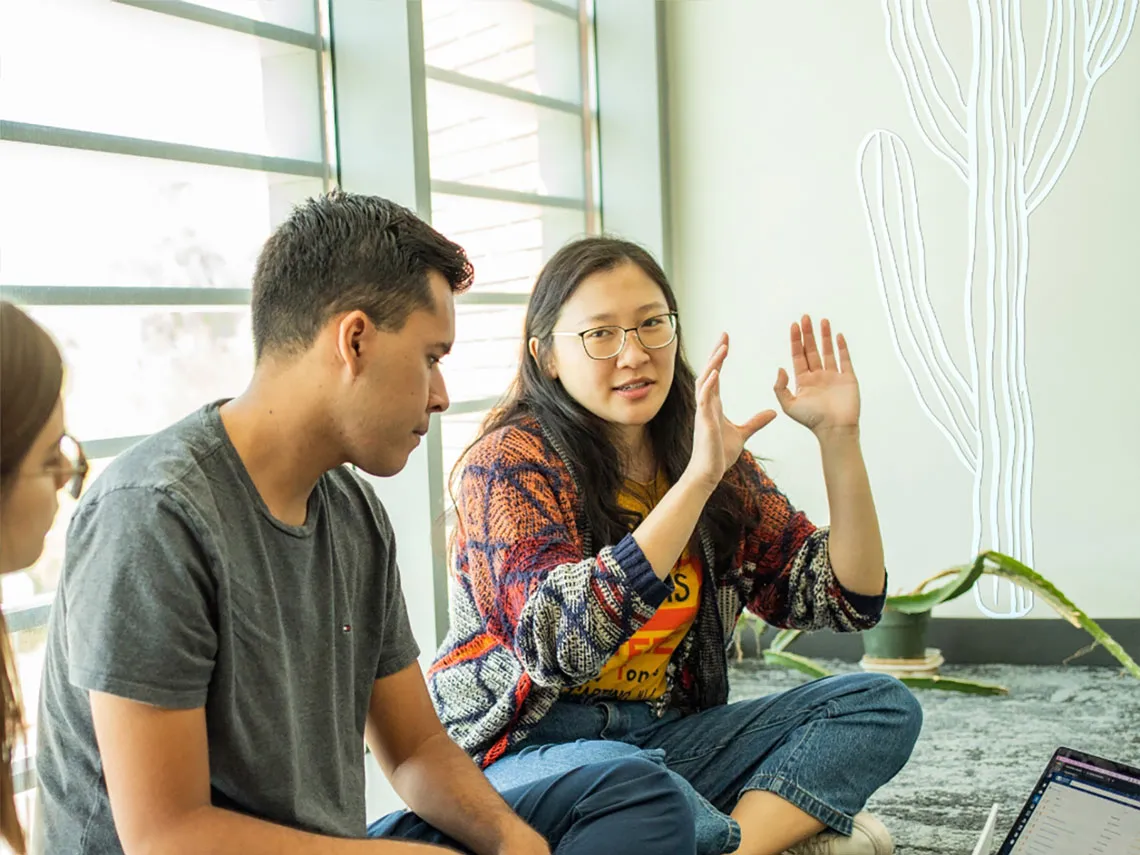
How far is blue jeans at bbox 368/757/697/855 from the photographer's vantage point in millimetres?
1615

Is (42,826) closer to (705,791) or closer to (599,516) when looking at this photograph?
(599,516)

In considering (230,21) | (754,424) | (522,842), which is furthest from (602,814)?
(230,21)

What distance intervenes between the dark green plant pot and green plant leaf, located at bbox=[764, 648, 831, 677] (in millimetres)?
172

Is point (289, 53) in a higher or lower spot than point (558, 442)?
higher

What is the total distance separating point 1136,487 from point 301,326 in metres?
2.86

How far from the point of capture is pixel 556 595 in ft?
6.08

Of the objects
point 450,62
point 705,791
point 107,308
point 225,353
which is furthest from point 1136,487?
point 107,308

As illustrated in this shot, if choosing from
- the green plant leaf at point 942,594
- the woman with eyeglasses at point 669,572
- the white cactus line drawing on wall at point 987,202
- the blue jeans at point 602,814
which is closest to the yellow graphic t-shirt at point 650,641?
the woman with eyeglasses at point 669,572

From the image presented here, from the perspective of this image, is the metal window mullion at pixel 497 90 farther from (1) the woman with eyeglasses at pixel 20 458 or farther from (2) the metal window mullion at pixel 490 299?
(1) the woman with eyeglasses at pixel 20 458

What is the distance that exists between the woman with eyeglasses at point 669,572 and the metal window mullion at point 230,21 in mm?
957

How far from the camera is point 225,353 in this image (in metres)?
2.64

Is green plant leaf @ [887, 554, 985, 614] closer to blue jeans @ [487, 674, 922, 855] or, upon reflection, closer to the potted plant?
the potted plant

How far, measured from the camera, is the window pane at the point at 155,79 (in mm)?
2172

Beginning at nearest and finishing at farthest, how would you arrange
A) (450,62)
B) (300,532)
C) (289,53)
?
(300,532) → (289,53) → (450,62)
